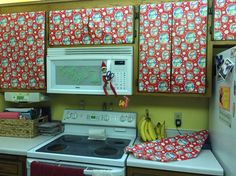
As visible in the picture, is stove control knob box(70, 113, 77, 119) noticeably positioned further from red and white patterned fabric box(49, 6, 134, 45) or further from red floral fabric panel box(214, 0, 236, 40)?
red floral fabric panel box(214, 0, 236, 40)

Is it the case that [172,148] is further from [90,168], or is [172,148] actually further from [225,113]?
[90,168]

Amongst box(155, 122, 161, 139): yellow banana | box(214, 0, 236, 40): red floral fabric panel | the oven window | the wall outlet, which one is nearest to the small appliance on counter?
the oven window

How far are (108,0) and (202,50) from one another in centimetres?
96

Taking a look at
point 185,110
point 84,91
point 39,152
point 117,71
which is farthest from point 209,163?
point 39,152

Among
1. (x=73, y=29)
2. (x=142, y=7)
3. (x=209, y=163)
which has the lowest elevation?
(x=209, y=163)

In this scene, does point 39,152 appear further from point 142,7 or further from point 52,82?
point 142,7

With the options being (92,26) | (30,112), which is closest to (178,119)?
(92,26)

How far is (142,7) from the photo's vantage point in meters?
1.84

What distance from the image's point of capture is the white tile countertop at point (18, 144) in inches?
68.7

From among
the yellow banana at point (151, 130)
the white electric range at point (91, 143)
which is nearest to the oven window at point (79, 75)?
the white electric range at point (91, 143)

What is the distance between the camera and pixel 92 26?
194cm

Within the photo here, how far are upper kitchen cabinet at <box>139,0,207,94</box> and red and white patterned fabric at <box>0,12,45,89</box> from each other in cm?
98

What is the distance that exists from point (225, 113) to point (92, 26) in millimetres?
1305

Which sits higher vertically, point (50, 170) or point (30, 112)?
point (30, 112)
